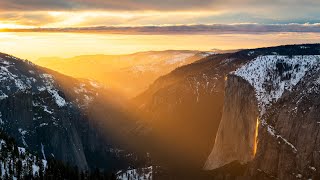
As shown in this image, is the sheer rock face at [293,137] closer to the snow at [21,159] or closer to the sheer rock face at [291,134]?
the sheer rock face at [291,134]

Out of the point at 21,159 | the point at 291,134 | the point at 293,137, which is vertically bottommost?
the point at 21,159

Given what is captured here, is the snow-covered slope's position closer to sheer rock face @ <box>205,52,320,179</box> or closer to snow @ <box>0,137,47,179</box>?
snow @ <box>0,137,47,179</box>

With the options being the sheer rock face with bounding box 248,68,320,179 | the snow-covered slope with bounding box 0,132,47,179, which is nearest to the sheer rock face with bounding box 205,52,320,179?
the sheer rock face with bounding box 248,68,320,179

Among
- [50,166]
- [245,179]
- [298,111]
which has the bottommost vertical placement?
[245,179]

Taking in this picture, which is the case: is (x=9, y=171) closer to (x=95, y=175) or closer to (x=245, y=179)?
(x=95, y=175)

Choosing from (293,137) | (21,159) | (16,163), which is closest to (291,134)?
(293,137)

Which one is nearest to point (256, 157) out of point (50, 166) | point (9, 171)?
point (50, 166)

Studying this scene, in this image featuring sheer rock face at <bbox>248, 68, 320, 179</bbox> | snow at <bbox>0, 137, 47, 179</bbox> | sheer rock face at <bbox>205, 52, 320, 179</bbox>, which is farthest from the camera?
sheer rock face at <bbox>205, 52, 320, 179</bbox>

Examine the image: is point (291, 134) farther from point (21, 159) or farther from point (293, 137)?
point (21, 159)

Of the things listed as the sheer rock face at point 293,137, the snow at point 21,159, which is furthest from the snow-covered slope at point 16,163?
the sheer rock face at point 293,137
